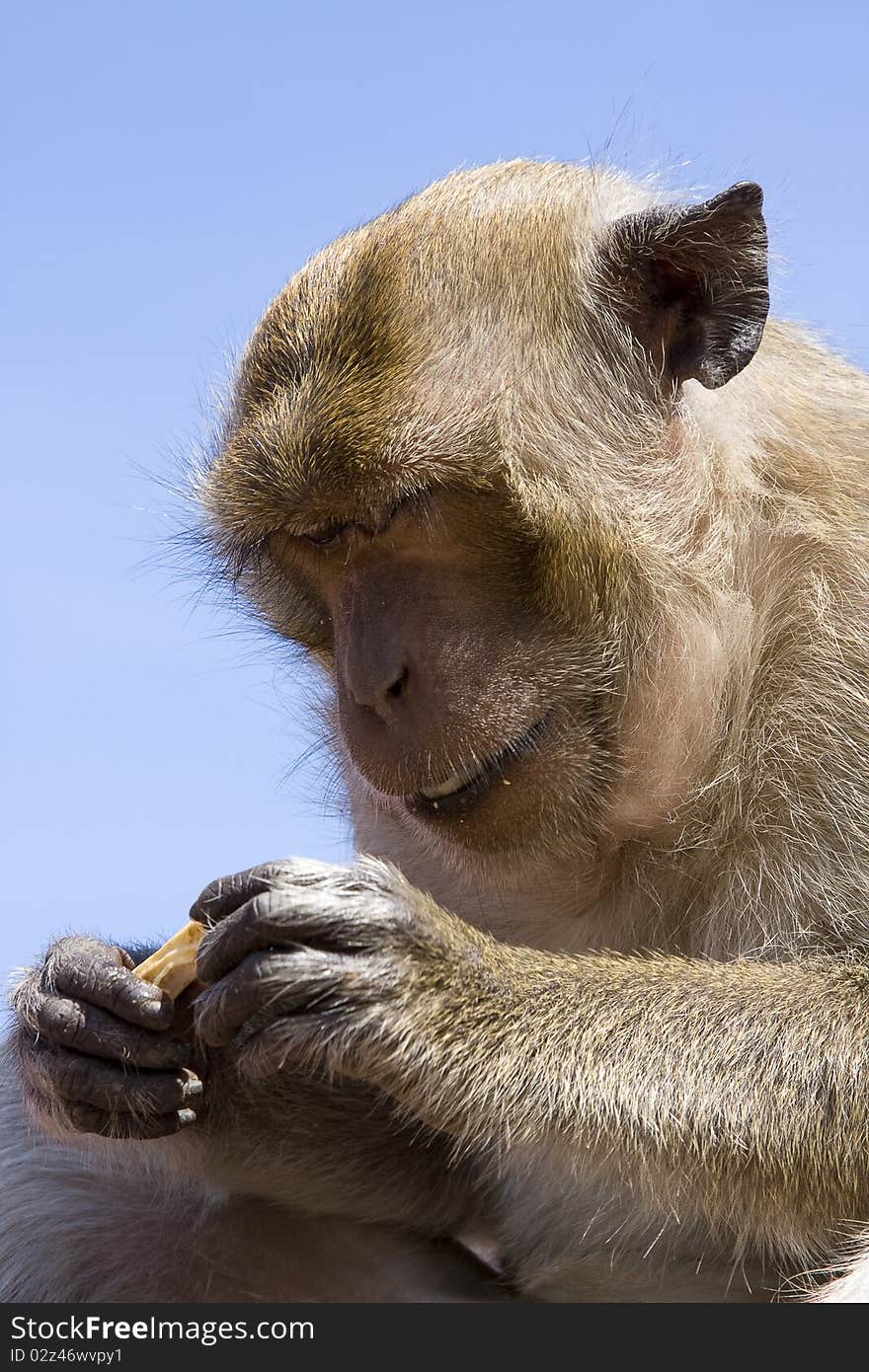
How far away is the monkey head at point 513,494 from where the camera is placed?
445 cm

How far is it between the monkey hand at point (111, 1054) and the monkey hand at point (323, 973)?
0.31m

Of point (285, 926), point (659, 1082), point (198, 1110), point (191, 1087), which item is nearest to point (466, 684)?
point (285, 926)

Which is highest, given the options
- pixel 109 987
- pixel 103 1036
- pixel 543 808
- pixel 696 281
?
pixel 696 281

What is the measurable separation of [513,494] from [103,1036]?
1757 millimetres

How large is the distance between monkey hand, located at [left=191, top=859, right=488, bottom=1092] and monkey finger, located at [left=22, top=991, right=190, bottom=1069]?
0.31 m

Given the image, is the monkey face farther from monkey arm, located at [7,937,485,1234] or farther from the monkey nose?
monkey arm, located at [7,937,485,1234]

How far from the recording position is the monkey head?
4453 mm

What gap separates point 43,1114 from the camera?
4.76m

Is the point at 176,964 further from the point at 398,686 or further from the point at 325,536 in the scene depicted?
the point at 325,536

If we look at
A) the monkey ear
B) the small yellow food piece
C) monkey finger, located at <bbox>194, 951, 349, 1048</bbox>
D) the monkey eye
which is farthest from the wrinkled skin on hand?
the monkey ear

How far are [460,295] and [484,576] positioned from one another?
862 millimetres

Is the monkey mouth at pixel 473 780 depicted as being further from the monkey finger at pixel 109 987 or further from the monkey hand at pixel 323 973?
the monkey finger at pixel 109 987

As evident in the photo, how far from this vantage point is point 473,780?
4.48 meters

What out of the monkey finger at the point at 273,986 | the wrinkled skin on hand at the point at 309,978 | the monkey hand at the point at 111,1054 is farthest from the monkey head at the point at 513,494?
the monkey hand at the point at 111,1054
